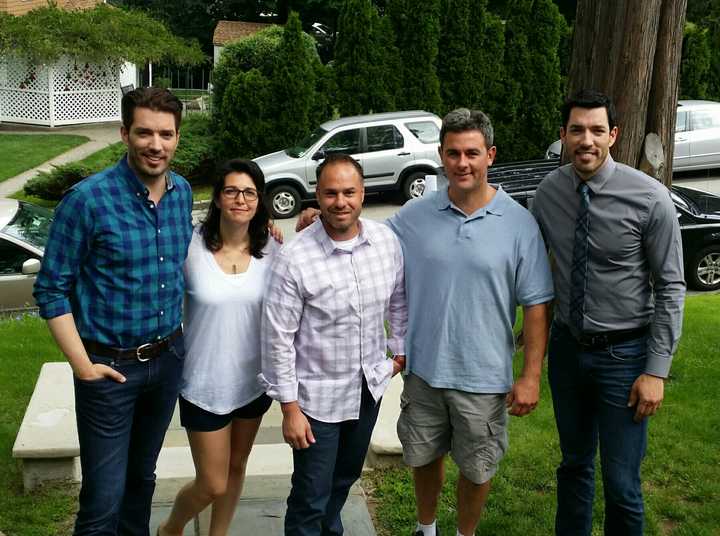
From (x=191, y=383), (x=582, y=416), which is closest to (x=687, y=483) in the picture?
(x=582, y=416)

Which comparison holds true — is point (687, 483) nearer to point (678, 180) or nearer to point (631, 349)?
point (631, 349)

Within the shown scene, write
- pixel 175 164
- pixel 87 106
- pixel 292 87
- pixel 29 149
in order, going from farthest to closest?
pixel 87 106
pixel 29 149
pixel 292 87
pixel 175 164

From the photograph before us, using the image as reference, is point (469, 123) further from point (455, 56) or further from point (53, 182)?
point (455, 56)

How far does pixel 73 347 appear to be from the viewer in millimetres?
3355

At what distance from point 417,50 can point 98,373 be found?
17.7 metres

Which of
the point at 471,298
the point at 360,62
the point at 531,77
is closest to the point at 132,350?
the point at 471,298

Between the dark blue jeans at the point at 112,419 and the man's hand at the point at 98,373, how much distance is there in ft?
0.10

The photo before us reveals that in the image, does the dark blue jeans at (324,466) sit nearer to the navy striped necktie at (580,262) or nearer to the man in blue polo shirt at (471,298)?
the man in blue polo shirt at (471,298)

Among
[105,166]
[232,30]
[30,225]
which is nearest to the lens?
[30,225]

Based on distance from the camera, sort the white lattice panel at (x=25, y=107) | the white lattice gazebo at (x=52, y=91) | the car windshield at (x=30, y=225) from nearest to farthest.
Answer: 1. the car windshield at (x=30, y=225)
2. the white lattice gazebo at (x=52, y=91)
3. the white lattice panel at (x=25, y=107)

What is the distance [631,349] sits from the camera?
369 centimetres

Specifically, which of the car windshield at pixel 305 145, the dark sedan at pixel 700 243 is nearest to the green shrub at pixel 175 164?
the car windshield at pixel 305 145

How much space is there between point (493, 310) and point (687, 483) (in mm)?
1923

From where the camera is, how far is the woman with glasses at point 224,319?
3.63 meters
